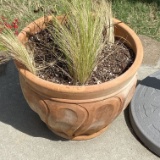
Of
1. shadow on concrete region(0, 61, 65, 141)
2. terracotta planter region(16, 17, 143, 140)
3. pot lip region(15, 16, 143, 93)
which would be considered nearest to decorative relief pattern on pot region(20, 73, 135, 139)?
terracotta planter region(16, 17, 143, 140)

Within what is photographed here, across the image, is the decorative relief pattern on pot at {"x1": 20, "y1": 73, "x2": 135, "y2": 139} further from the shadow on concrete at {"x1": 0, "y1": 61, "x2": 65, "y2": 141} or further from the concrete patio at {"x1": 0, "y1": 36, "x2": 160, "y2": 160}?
the shadow on concrete at {"x1": 0, "y1": 61, "x2": 65, "y2": 141}

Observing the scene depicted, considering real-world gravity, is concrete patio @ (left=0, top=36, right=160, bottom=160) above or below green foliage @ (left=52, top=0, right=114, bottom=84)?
below

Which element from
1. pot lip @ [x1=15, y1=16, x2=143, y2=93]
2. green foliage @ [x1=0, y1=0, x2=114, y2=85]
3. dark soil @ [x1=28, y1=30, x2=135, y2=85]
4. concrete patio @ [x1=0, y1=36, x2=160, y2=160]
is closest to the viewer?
pot lip @ [x1=15, y1=16, x2=143, y2=93]

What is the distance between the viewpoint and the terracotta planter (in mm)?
2021

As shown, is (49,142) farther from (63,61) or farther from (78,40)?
(78,40)

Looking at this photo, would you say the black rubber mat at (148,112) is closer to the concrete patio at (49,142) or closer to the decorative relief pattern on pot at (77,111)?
the concrete patio at (49,142)

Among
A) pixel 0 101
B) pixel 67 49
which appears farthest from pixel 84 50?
pixel 0 101

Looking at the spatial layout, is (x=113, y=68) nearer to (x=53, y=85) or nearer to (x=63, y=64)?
(x=63, y=64)

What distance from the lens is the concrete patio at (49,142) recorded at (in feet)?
7.97

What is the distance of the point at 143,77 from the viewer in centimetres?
297

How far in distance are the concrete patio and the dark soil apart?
1.70ft

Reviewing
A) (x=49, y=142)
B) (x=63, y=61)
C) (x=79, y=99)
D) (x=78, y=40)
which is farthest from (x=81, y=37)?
(x=49, y=142)

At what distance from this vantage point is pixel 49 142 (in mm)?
2510

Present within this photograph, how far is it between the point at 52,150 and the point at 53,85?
64 cm
